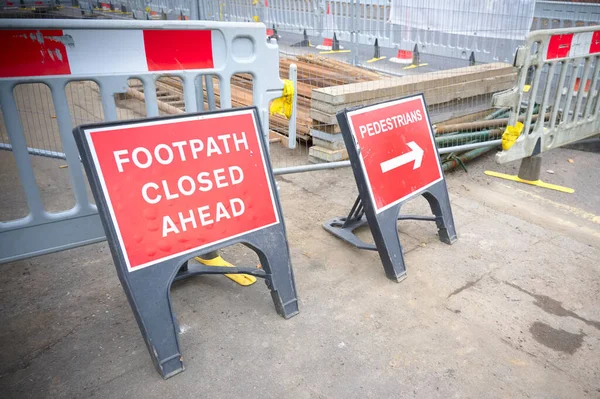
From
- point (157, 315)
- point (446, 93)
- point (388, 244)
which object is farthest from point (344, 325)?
point (446, 93)

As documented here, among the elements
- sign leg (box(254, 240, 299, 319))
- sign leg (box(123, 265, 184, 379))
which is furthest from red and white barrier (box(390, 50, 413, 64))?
sign leg (box(123, 265, 184, 379))

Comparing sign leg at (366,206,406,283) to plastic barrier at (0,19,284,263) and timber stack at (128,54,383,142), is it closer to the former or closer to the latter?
plastic barrier at (0,19,284,263)

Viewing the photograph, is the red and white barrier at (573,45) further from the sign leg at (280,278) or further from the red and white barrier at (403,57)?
the red and white barrier at (403,57)

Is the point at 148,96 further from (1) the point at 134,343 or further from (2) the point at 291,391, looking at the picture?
(2) the point at 291,391

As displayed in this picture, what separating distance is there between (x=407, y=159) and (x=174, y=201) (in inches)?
76.1

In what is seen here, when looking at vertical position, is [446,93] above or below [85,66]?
below

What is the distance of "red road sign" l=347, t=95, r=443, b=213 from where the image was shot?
338cm

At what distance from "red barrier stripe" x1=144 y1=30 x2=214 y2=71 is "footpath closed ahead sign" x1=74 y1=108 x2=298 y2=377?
Result: 0.54m

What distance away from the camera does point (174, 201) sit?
102 inches

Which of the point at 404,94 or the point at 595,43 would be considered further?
the point at 404,94

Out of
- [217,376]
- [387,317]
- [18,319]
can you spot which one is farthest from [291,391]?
[18,319]

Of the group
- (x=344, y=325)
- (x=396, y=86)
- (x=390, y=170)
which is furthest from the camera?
(x=396, y=86)

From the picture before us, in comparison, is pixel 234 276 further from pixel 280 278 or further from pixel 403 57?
pixel 403 57

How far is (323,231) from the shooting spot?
412 centimetres
